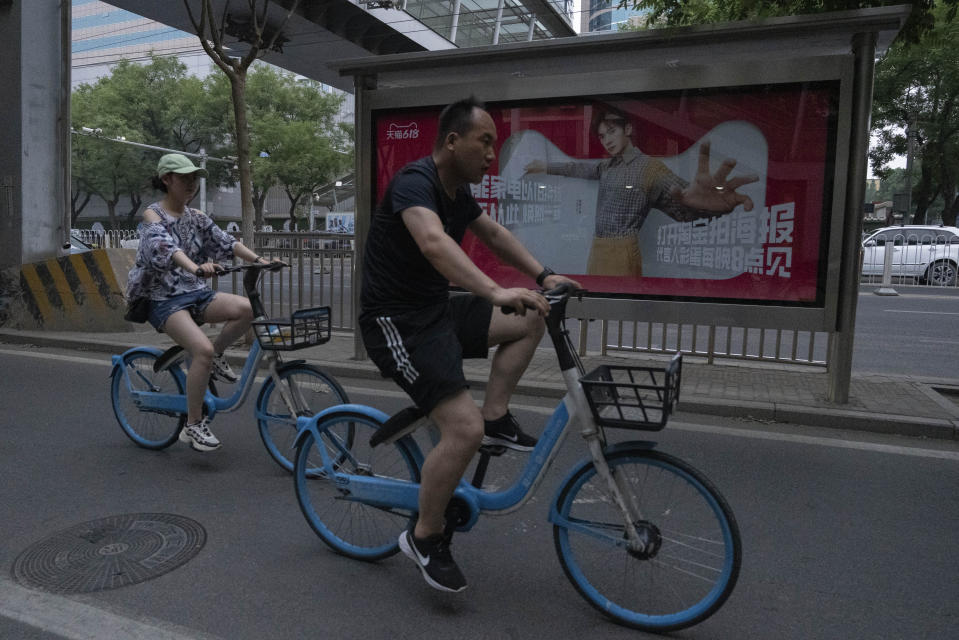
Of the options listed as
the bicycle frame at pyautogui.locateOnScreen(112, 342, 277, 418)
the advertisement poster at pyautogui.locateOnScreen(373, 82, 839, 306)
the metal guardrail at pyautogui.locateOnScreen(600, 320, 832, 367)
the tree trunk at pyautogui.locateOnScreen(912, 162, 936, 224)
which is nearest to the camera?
the bicycle frame at pyautogui.locateOnScreen(112, 342, 277, 418)

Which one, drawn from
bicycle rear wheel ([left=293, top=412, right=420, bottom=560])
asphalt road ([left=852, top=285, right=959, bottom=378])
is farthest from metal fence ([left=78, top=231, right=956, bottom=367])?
bicycle rear wheel ([left=293, top=412, right=420, bottom=560])

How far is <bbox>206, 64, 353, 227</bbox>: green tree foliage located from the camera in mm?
36500

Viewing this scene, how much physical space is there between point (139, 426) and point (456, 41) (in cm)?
2204

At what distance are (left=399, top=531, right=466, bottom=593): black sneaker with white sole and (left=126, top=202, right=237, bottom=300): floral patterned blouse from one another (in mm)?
2553

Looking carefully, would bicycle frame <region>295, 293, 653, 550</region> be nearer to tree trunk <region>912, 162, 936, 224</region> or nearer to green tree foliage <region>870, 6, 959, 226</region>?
green tree foliage <region>870, 6, 959, 226</region>

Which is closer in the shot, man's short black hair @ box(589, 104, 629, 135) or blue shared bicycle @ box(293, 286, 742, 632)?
blue shared bicycle @ box(293, 286, 742, 632)

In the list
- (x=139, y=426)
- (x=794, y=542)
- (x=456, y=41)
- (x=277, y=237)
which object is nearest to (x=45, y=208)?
(x=277, y=237)

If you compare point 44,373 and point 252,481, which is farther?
point 44,373

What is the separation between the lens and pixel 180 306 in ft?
15.3

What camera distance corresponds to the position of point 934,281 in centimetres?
1944

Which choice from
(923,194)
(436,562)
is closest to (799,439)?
(436,562)

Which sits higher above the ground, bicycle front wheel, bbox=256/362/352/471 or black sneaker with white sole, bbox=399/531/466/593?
bicycle front wheel, bbox=256/362/352/471

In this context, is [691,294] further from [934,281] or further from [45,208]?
[934,281]

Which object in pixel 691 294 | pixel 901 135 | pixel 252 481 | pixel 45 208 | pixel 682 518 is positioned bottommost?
pixel 252 481
